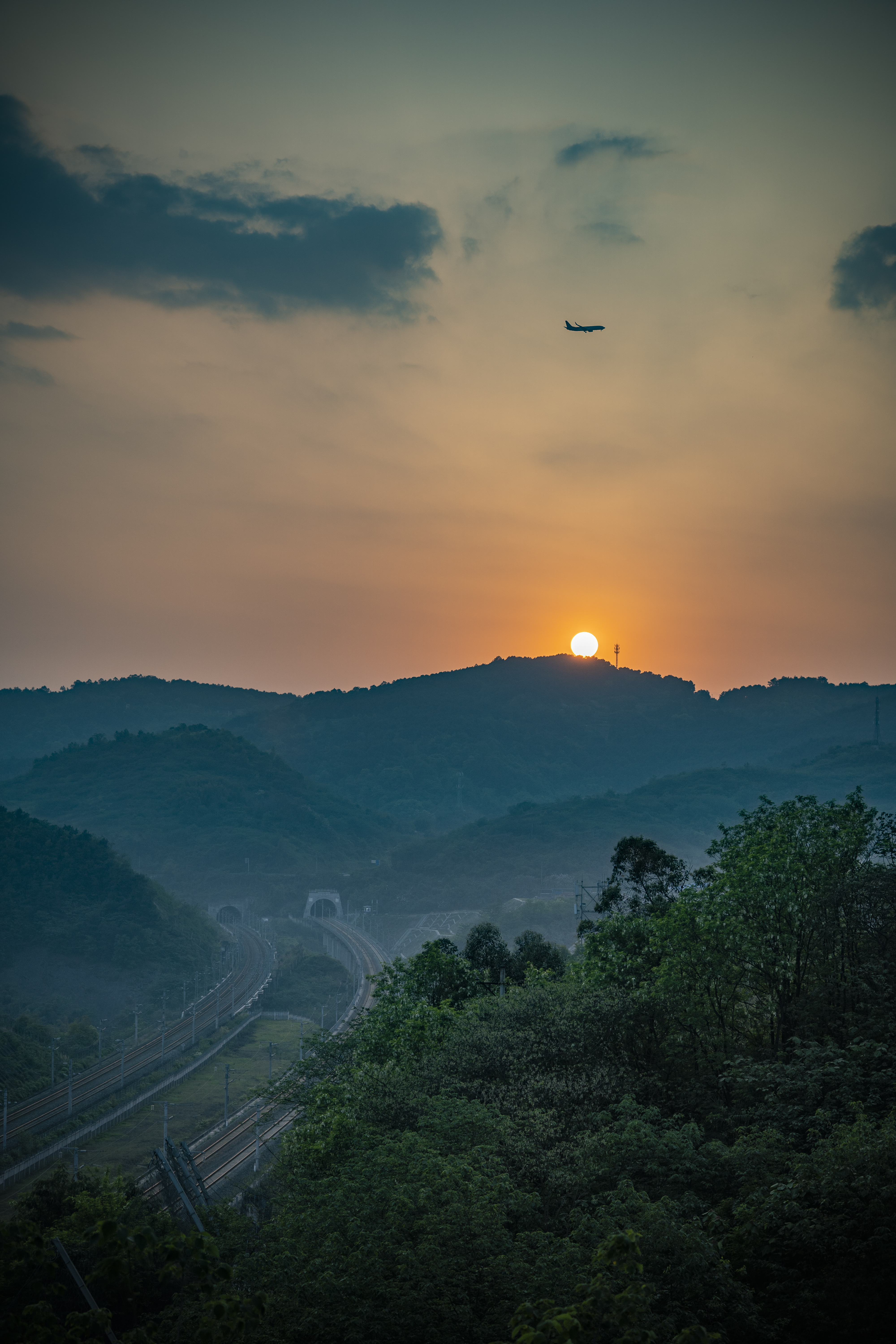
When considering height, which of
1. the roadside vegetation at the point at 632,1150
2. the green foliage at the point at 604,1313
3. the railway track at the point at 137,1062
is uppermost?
the green foliage at the point at 604,1313

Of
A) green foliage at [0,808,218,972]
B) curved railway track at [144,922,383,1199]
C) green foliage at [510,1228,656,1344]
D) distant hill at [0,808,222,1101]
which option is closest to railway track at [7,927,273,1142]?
distant hill at [0,808,222,1101]

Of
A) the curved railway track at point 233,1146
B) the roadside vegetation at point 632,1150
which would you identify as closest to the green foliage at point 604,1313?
the roadside vegetation at point 632,1150

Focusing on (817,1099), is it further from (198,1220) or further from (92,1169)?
(92,1169)

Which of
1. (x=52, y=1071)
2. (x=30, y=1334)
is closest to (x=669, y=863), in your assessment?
(x=30, y=1334)

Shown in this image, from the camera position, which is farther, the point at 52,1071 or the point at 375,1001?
the point at 375,1001

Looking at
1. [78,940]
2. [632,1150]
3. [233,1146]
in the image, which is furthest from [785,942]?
[78,940]

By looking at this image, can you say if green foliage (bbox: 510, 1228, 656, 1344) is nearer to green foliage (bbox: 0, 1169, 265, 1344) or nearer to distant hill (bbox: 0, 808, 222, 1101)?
green foliage (bbox: 0, 1169, 265, 1344)

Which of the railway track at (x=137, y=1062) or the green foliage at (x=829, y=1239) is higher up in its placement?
the green foliage at (x=829, y=1239)

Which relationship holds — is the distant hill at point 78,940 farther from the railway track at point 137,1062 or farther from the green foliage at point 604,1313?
the green foliage at point 604,1313
